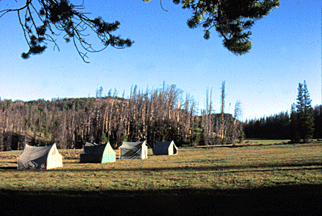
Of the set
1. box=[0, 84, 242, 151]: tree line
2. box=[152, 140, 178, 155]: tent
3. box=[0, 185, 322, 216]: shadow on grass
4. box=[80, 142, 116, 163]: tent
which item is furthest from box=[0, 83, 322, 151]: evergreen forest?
box=[0, 185, 322, 216]: shadow on grass

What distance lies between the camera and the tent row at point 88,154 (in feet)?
58.6

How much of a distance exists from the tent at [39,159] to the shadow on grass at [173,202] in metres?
10.5

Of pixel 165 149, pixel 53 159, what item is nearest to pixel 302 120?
pixel 165 149

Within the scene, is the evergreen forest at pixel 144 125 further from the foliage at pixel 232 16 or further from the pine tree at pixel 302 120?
the foliage at pixel 232 16

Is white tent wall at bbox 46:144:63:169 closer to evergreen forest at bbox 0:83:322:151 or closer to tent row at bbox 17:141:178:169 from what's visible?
tent row at bbox 17:141:178:169

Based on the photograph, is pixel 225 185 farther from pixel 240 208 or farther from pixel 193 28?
pixel 193 28

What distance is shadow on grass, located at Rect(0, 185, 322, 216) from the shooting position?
19.0 ft

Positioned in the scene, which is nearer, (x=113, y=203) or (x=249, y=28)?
(x=249, y=28)

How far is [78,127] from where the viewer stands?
67125 millimetres

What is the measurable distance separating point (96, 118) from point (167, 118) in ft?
62.4

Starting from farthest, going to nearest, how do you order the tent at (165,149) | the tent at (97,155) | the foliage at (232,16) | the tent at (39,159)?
the tent at (165,149) < the tent at (97,155) < the tent at (39,159) < the foliage at (232,16)

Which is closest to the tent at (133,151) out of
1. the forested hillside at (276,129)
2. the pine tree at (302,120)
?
the pine tree at (302,120)

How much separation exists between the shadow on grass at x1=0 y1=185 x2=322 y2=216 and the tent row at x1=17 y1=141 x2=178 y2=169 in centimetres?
1077

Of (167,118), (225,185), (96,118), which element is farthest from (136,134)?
(225,185)
